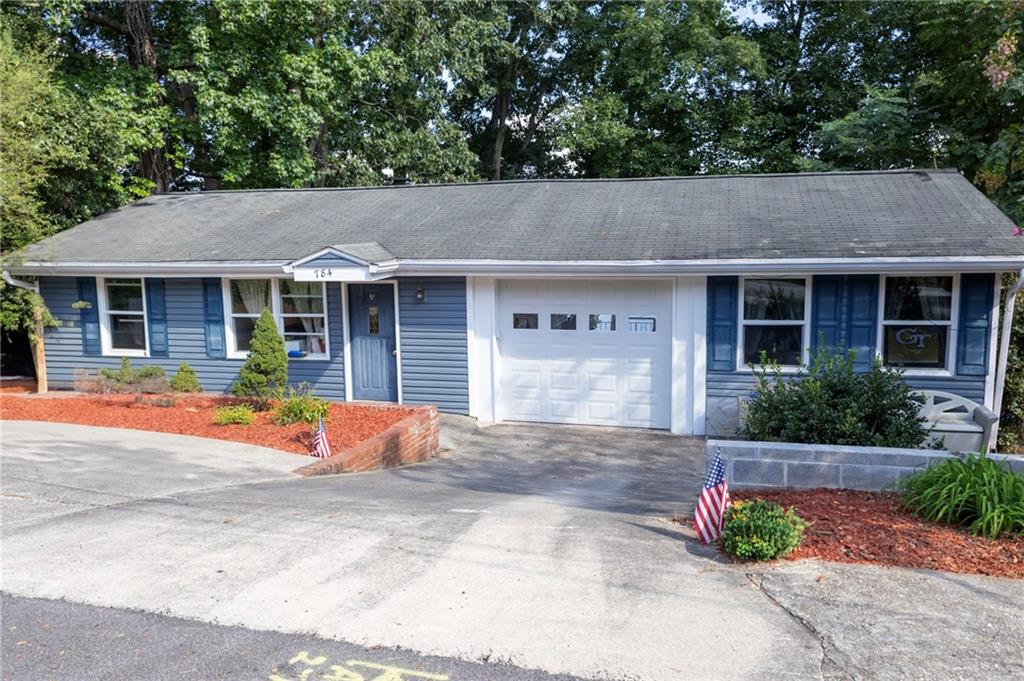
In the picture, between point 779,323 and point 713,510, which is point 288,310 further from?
point 713,510

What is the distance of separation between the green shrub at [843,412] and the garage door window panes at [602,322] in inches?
173

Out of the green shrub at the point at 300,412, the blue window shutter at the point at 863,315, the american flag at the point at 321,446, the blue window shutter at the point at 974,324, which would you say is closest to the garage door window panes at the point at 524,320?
the green shrub at the point at 300,412

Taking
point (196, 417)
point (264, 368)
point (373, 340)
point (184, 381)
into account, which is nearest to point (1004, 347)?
point (373, 340)

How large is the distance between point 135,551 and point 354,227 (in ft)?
30.5

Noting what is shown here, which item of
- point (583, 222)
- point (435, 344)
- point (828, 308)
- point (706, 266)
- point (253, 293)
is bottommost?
point (435, 344)

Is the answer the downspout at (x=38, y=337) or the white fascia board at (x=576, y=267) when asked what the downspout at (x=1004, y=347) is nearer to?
the white fascia board at (x=576, y=267)

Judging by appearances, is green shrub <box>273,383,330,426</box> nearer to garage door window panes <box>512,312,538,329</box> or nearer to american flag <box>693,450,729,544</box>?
garage door window panes <box>512,312,538,329</box>

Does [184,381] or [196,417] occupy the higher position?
[184,381]

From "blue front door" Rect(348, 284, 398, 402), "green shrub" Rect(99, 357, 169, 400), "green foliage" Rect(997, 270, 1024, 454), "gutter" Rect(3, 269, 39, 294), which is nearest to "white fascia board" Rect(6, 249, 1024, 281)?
"gutter" Rect(3, 269, 39, 294)

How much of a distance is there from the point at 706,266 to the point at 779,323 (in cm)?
155

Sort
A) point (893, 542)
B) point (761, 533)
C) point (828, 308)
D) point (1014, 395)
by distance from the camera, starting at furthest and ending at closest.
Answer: point (1014, 395), point (828, 308), point (893, 542), point (761, 533)

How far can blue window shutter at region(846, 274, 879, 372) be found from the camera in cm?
1095

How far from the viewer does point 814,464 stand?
685 centimetres

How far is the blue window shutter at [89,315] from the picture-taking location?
1412cm
